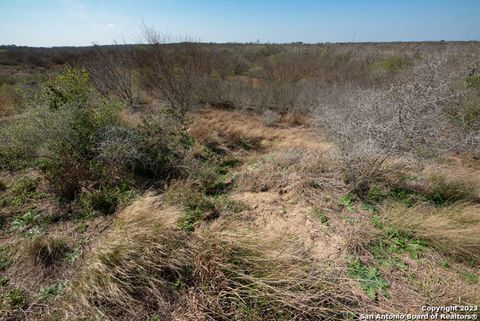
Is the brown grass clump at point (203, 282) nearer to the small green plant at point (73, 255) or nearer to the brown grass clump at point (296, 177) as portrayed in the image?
the small green plant at point (73, 255)

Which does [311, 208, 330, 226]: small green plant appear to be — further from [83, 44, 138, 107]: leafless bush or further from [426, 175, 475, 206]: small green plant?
[83, 44, 138, 107]: leafless bush

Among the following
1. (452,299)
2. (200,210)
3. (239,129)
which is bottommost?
(452,299)

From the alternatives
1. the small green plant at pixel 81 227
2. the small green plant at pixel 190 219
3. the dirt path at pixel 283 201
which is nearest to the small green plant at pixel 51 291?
the small green plant at pixel 81 227

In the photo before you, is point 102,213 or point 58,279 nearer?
point 58,279

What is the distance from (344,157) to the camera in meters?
3.70

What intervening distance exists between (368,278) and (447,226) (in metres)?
1.26

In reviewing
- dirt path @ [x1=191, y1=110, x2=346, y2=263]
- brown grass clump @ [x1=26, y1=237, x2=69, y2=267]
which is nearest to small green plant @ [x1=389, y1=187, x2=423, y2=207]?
dirt path @ [x1=191, y1=110, x2=346, y2=263]

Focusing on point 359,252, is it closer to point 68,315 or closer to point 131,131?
point 68,315

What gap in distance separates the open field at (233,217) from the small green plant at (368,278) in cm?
1

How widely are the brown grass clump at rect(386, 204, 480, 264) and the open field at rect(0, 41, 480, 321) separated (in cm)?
1

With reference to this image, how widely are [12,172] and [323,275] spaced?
17.2 feet

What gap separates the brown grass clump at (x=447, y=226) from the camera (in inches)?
101

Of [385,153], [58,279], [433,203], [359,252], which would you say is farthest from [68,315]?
[433,203]

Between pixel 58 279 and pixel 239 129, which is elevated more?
pixel 239 129
